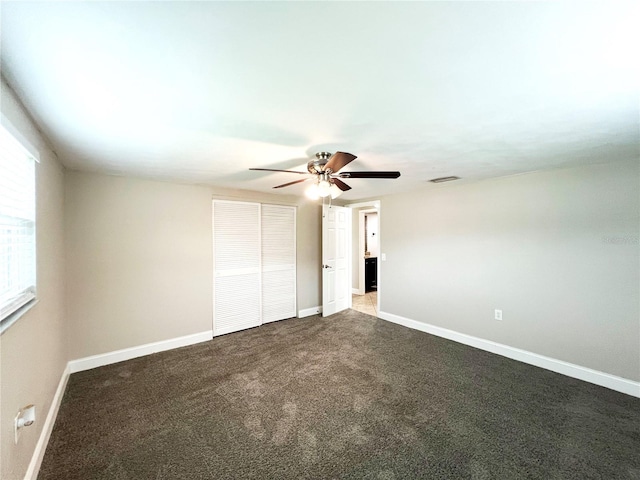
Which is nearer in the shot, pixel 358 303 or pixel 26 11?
pixel 26 11

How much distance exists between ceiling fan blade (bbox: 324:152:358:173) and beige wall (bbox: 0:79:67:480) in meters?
1.73

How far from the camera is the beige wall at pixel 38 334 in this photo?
4.39 ft

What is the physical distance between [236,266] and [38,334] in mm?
2362

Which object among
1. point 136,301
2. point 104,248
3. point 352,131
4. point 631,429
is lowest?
point 631,429

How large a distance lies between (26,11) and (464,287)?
4.34 metres

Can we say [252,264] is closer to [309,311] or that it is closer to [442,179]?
[309,311]

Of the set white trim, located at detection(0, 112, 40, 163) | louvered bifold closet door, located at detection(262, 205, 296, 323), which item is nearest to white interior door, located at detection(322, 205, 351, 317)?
louvered bifold closet door, located at detection(262, 205, 296, 323)

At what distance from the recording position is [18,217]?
162 centimetres

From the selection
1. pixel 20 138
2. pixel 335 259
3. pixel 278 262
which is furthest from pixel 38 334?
pixel 335 259

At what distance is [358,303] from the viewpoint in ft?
19.2

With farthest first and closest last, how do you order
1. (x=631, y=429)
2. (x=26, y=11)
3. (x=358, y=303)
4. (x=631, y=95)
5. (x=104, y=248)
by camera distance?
(x=358, y=303) → (x=104, y=248) → (x=631, y=429) → (x=631, y=95) → (x=26, y=11)

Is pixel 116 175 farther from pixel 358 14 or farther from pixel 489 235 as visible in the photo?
pixel 489 235

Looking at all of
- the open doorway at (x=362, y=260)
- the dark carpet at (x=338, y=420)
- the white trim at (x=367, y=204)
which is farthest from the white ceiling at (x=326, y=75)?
the open doorway at (x=362, y=260)

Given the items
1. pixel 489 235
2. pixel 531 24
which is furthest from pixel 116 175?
pixel 489 235
